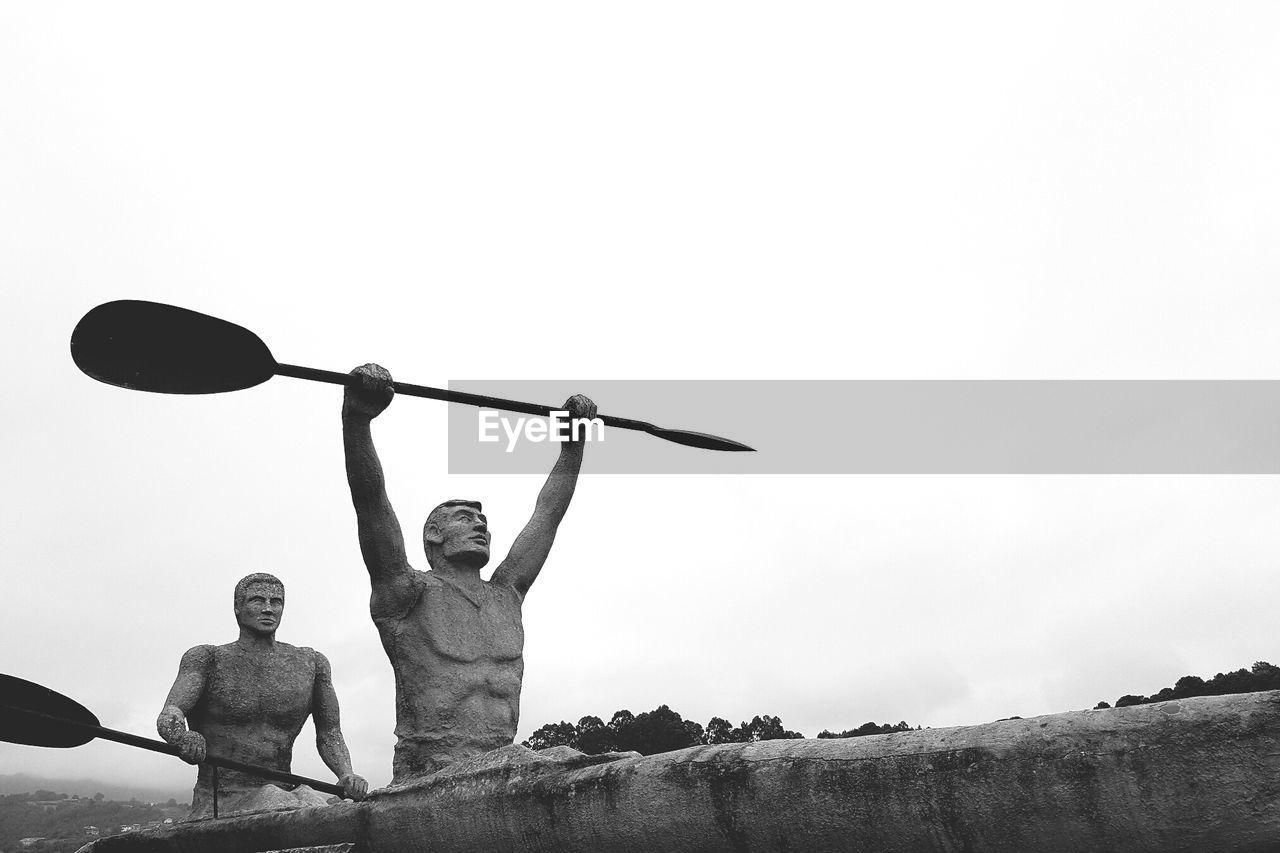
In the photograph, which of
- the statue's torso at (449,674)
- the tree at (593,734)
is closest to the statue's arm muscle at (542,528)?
the statue's torso at (449,674)

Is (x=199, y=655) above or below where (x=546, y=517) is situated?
below

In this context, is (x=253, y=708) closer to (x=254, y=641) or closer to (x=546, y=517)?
(x=254, y=641)

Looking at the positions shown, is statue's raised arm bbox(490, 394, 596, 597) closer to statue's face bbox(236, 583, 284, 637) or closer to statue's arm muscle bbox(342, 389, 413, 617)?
statue's arm muscle bbox(342, 389, 413, 617)

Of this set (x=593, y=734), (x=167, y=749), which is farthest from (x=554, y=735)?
(x=167, y=749)

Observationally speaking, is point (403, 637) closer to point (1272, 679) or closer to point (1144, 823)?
point (1144, 823)

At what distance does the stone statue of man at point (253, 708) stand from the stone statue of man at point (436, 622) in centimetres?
115

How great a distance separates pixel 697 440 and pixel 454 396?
188 centimetres

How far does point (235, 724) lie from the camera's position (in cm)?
722

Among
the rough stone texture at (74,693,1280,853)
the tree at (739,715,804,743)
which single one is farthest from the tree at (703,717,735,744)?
the rough stone texture at (74,693,1280,853)

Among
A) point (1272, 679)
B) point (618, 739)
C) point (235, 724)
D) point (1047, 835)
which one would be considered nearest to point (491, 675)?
point (235, 724)

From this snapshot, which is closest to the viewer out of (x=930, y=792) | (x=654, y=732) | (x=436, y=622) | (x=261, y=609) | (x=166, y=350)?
(x=930, y=792)

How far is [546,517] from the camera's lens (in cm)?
724

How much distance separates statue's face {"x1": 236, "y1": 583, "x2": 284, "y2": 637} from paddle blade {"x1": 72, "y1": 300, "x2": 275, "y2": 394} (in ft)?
6.12

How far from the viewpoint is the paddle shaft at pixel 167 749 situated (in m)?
6.68
